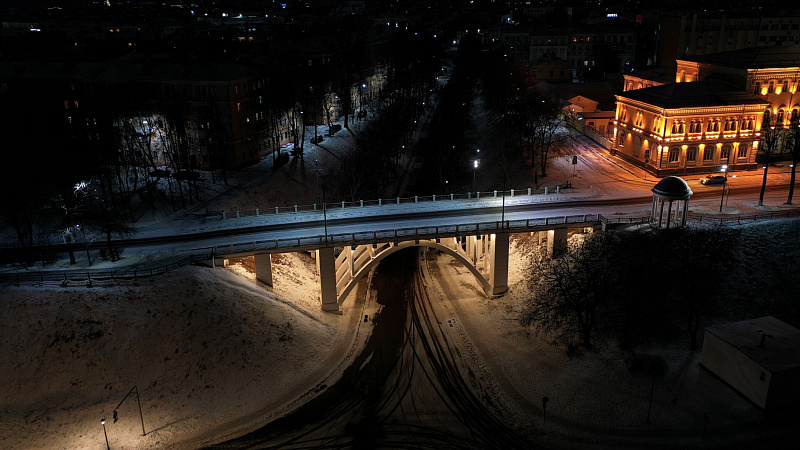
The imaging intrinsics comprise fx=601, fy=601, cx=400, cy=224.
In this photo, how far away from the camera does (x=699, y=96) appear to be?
64.8m

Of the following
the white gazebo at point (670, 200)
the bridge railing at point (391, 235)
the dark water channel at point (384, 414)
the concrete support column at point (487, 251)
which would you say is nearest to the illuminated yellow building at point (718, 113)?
the white gazebo at point (670, 200)

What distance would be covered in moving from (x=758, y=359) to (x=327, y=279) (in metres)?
30.1

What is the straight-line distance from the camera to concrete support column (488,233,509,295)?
166ft

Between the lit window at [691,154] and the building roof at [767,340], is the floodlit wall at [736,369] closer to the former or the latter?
the building roof at [767,340]

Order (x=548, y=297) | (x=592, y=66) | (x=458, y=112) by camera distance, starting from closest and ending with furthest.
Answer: (x=548, y=297), (x=458, y=112), (x=592, y=66)

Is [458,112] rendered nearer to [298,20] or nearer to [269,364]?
[269,364]

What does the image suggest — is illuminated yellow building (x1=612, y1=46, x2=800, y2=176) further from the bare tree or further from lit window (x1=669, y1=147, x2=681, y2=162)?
the bare tree

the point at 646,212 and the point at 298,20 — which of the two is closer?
the point at 646,212

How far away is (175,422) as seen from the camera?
35.7m

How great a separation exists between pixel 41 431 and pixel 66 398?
7.59ft

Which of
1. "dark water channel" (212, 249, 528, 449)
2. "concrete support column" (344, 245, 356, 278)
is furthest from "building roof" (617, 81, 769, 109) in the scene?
"dark water channel" (212, 249, 528, 449)

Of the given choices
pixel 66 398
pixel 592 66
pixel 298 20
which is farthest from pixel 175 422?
pixel 298 20

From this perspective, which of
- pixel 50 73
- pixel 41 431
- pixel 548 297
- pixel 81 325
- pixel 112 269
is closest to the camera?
pixel 41 431

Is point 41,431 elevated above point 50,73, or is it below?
below
